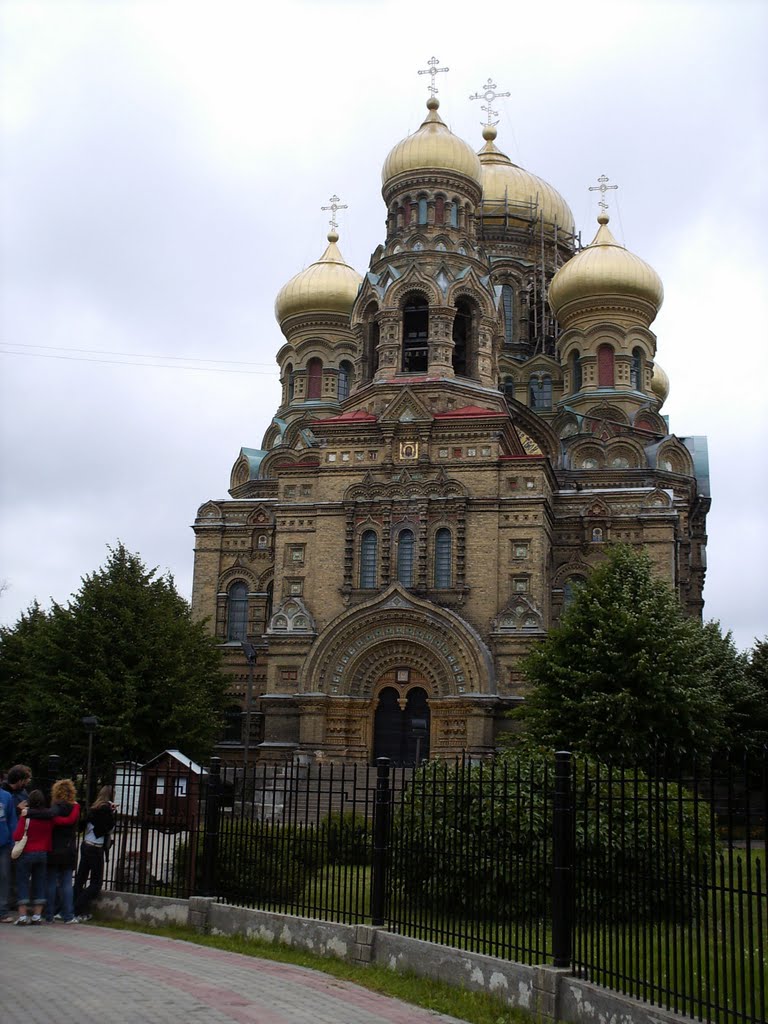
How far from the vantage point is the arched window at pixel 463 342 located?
31.2 meters

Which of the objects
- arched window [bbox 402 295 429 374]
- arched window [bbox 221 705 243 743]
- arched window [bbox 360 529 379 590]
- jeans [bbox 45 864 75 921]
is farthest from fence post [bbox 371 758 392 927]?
arched window [bbox 221 705 243 743]

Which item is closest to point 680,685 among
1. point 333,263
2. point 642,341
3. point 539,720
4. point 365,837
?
point 539,720

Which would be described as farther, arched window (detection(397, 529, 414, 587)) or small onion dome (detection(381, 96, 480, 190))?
small onion dome (detection(381, 96, 480, 190))

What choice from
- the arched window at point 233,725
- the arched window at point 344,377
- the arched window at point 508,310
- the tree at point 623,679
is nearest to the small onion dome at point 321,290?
the arched window at point 344,377

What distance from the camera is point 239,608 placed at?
33.6 metres

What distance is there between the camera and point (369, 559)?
95.6 ft

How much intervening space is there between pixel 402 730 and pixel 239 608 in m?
7.43

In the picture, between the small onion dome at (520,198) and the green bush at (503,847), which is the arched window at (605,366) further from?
the green bush at (503,847)

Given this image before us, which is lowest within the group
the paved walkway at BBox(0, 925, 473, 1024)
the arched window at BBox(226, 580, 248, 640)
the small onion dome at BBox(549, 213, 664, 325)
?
the paved walkway at BBox(0, 925, 473, 1024)

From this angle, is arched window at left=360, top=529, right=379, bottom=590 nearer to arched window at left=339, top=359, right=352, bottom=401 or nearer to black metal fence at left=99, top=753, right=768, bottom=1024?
arched window at left=339, top=359, right=352, bottom=401

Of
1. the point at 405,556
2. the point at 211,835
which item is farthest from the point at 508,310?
the point at 211,835

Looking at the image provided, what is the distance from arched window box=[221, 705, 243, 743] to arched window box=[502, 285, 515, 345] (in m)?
17.1

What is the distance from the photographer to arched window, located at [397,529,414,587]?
28.7 meters

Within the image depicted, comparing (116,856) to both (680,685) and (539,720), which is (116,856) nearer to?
(539,720)
